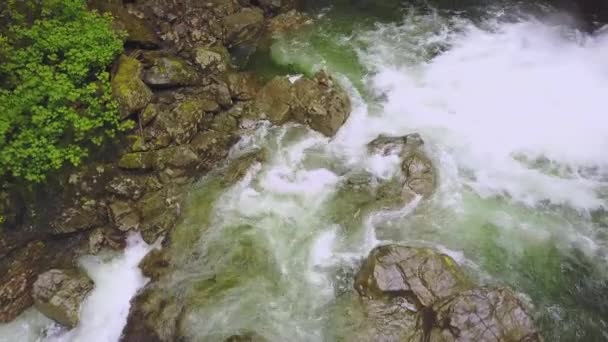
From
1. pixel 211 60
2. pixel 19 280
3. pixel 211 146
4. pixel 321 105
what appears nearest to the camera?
pixel 19 280

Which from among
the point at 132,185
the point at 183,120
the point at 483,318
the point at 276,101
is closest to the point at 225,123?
the point at 183,120

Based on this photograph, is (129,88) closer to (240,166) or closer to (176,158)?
(176,158)

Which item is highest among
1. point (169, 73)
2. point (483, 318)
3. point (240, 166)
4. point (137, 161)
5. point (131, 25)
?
point (131, 25)

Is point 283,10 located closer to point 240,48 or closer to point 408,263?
point 240,48

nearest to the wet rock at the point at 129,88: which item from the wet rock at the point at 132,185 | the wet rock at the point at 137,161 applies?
the wet rock at the point at 137,161

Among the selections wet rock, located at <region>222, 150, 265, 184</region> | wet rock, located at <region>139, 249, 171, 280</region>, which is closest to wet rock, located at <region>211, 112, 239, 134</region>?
wet rock, located at <region>222, 150, 265, 184</region>

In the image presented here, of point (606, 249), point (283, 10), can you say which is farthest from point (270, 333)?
point (283, 10)

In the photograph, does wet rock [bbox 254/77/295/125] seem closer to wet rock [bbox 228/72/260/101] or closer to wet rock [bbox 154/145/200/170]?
wet rock [bbox 228/72/260/101]
